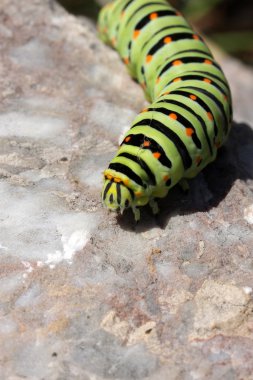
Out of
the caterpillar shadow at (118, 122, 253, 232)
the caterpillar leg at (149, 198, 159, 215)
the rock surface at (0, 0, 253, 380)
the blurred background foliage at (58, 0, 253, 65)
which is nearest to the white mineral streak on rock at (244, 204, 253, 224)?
the rock surface at (0, 0, 253, 380)

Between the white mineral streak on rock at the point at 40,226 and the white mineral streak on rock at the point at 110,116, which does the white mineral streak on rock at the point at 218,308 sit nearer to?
the white mineral streak on rock at the point at 40,226

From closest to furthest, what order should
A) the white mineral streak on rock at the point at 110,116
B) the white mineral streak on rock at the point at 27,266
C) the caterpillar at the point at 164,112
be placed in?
the white mineral streak on rock at the point at 27,266 < the caterpillar at the point at 164,112 < the white mineral streak on rock at the point at 110,116

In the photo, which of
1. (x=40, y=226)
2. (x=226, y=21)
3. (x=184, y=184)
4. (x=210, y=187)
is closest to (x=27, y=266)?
(x=40, y=226)

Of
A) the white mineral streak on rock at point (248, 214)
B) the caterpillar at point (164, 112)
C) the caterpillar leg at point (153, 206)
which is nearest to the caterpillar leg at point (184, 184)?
the caterpillar at point (164, 112)

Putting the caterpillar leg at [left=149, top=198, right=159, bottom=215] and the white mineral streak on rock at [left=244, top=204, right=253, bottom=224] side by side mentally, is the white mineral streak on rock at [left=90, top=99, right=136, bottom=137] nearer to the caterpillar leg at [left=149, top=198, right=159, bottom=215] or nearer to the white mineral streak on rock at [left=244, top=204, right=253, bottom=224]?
the caterpillar leg at [left=149, top=198, right=159, bottom=215]

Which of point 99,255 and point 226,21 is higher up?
point 99,255

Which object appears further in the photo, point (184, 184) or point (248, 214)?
point (184, 184)

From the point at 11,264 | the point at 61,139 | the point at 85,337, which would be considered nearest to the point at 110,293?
the point at 85,337

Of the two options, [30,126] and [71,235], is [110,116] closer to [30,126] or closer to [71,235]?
[30,126]
